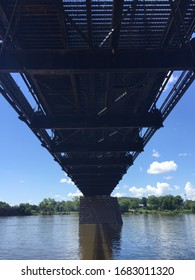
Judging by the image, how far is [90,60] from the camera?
12102 mm

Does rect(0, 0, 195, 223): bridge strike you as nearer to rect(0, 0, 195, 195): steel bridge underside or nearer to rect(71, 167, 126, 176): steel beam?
rect(0, 0, 195, 195): steel bridge underside

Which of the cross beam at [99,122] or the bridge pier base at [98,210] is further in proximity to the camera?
the bridge pier base at [98,210]

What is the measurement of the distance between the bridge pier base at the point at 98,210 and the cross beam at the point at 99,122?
1992 inches

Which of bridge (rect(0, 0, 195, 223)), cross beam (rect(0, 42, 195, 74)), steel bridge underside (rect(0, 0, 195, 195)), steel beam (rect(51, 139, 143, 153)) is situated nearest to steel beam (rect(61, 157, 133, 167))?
steel beam (rect(51, 139, 143, 153))

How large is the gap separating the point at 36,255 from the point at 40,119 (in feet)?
62.2

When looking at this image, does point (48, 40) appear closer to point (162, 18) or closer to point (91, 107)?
point (162, 18)

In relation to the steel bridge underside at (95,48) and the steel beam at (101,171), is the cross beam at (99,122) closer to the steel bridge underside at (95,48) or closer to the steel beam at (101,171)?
the steel bridge underside at (95,48)

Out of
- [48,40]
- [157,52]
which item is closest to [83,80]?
[48,40]

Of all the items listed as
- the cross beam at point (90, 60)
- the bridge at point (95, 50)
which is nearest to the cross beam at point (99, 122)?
the bridge at point (95, 50)

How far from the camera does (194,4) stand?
11.1 meters

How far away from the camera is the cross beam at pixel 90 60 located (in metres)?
11.8

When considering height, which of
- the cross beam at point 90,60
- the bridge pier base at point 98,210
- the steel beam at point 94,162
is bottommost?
the bridge pier base at point 98,210

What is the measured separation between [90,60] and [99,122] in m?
9.17

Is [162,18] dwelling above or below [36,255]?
above
